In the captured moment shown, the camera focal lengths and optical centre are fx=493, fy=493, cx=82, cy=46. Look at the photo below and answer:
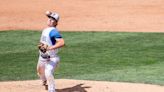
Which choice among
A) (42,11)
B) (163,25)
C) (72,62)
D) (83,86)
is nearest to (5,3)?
(42,11)

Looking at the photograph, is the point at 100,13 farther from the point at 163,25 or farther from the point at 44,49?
the point at 44,49

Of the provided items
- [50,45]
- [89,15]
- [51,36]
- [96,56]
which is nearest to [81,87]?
[50,45]

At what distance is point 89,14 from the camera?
25.2m

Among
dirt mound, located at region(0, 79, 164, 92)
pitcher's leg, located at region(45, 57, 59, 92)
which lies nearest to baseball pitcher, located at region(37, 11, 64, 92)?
pitcher's leg, located at region(45, 57, 59, 92)

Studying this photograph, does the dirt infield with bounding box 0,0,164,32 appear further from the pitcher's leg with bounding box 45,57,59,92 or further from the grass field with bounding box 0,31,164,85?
the pitcher's leg with bounding box 45,57,59,92

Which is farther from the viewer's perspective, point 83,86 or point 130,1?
point 130,1

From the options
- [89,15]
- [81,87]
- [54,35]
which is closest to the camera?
[54,35]

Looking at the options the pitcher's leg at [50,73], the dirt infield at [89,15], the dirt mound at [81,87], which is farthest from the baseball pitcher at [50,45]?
the dirt infield at [89,15]

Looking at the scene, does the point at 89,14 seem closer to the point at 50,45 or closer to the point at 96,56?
the point at 96,56

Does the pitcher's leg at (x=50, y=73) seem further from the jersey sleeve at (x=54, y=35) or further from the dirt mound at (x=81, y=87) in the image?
the dirt mound at (x=81, y=87)

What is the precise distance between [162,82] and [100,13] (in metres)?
14.8

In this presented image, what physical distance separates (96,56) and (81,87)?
4.19 meters

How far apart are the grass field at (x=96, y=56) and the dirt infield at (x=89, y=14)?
2.34 m

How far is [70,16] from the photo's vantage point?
2488 cm
